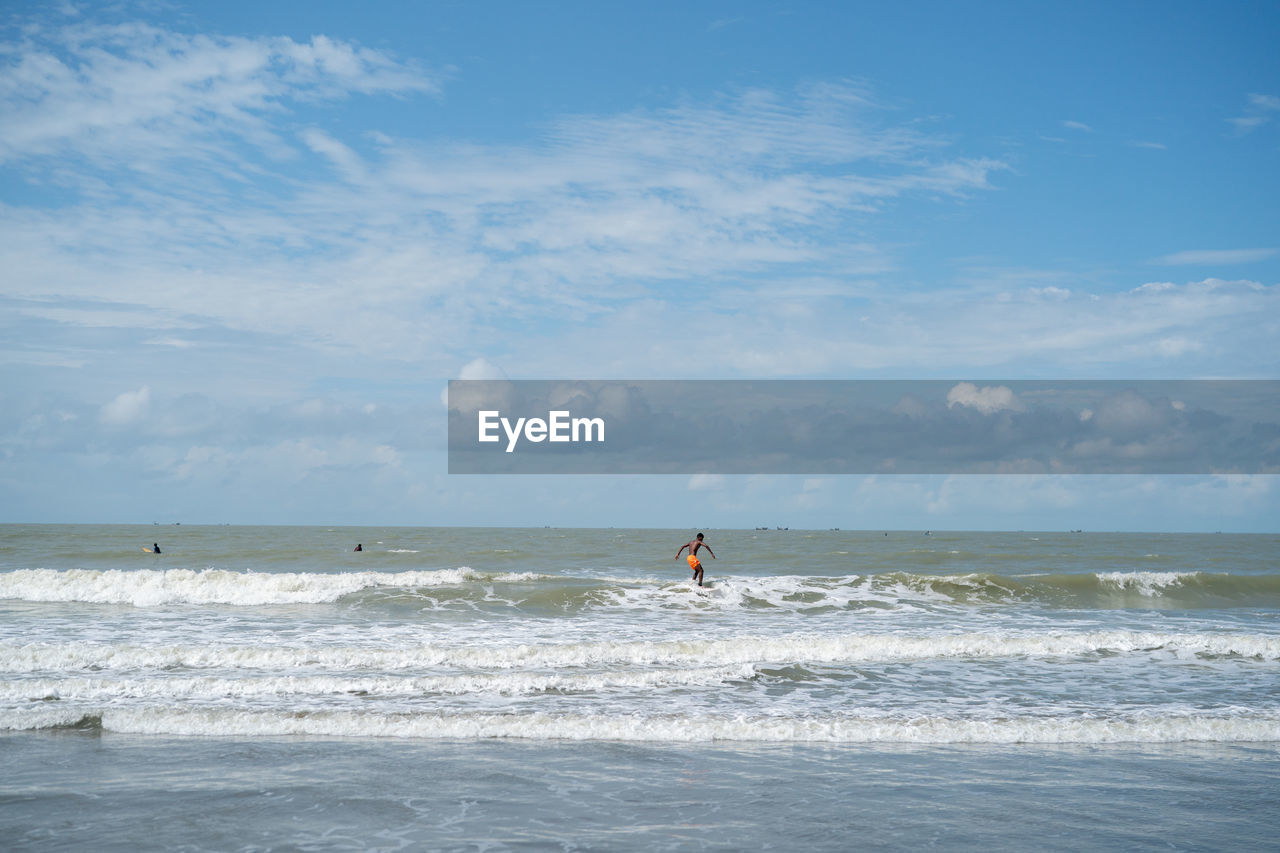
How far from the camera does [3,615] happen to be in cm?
2277

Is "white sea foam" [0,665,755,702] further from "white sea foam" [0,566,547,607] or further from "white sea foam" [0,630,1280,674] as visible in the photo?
"white sea foam" [0,566,547,607]

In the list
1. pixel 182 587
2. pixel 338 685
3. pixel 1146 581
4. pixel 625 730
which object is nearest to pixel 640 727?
pixel 625 730

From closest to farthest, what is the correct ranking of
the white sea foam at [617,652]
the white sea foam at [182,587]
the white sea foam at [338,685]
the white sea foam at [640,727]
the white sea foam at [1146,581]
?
the white sea foam at [640,727] < the white sea foam at [338,685] < the white sea foam at [617,652] < the white sea foam at [182,587] < the white sea foam at [1146,581]

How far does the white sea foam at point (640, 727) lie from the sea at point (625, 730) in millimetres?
43

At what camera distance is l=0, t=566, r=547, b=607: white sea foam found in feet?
88.4

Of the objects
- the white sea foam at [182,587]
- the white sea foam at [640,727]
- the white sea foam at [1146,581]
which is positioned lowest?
the white sea foam at [1146,581]

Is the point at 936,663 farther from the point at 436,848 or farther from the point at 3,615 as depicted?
the point at 3,615

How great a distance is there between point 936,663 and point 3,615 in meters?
24.6

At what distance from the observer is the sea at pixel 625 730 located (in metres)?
7.48

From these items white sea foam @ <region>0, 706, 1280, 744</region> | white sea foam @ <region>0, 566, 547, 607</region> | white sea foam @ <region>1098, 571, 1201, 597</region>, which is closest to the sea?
white sea foam @ <region>0, 706, 1280, 744</region>

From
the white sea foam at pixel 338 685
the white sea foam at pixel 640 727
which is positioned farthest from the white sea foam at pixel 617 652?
the white sea foam at pixel 640 727

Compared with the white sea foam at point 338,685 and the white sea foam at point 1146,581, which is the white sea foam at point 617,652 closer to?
the white sea foam at point 338,685

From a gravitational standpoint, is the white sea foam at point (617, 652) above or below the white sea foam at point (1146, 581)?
above

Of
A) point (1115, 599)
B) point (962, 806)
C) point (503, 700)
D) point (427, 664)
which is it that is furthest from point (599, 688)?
point (1115, 599)
